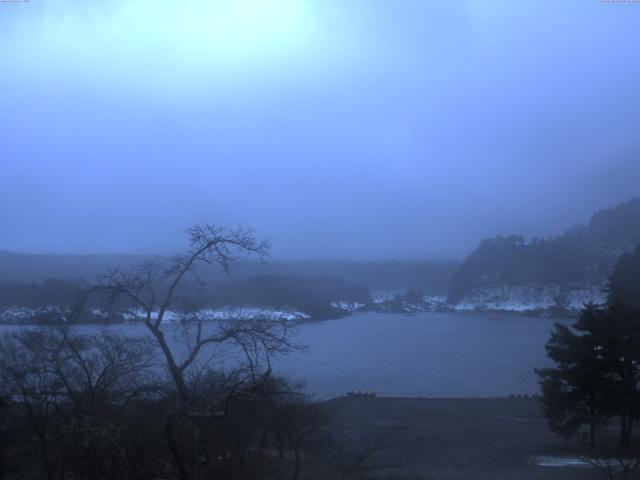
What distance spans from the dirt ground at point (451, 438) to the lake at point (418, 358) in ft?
5.04

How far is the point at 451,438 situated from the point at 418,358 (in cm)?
1776

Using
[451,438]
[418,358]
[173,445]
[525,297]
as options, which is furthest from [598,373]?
[525,297]

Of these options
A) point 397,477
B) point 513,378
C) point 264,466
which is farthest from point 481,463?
point 513,378

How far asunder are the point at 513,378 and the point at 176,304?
1019 inches

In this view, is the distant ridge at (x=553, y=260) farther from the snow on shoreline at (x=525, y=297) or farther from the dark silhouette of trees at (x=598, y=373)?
the dark silhouette of trees at (x=598, y=373)

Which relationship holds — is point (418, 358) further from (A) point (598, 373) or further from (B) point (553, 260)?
(B) point (553, 260)

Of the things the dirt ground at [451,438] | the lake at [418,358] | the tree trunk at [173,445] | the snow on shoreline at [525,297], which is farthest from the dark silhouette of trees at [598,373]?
the snow on shoreline at [525,297]

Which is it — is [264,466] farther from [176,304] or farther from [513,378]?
[513,378]

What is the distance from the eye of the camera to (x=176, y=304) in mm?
9148

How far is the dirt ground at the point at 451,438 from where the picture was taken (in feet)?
48.5

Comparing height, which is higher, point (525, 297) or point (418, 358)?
point (525, 297)

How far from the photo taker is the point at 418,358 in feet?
124

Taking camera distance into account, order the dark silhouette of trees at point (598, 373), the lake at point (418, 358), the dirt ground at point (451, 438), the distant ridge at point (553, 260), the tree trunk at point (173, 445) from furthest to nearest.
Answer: the distant ridge at point (553, 260), the lake at point (418, 358), the dark silhouette of trees at point (598, 373), the dirt ground at point (451, 438), the tree trunk at point (173, 445)

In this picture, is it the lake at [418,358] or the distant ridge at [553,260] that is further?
the distant ridge at [553,260]
